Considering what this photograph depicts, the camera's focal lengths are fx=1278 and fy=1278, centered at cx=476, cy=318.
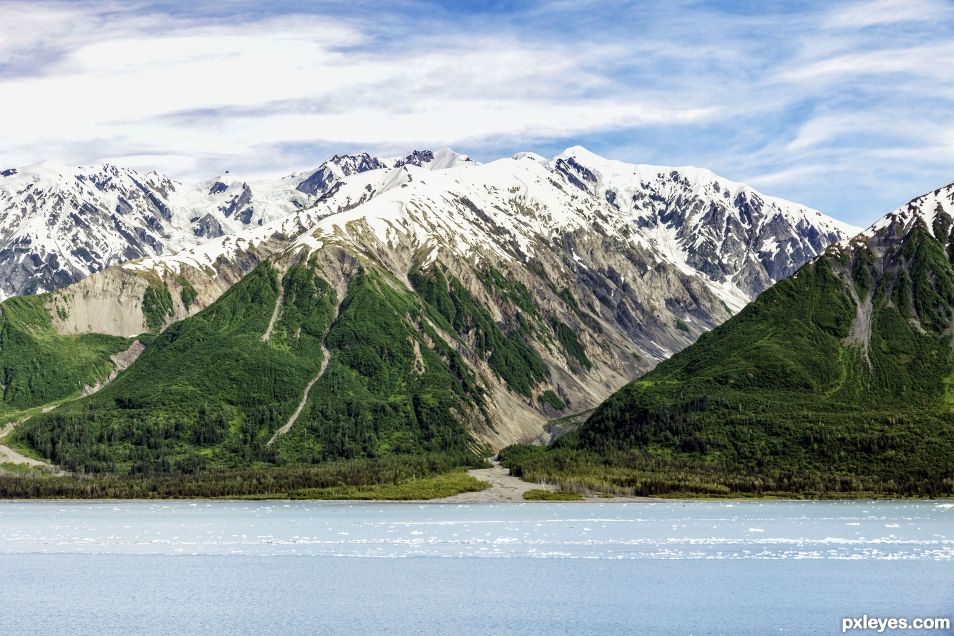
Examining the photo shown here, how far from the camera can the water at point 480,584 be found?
112750 mm

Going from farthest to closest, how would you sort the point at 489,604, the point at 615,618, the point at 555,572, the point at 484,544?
the point at 484,544 < the point at 555,572 < the point at 489,604 < the point at 615,618

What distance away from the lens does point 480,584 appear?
449 feet

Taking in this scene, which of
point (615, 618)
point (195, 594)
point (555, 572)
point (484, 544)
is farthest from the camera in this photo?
point (484, 544)

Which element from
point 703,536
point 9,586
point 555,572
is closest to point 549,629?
point 555,572

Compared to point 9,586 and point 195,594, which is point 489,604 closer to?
point 195,594

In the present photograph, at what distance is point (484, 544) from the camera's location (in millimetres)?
183875

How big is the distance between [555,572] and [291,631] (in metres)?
44.2

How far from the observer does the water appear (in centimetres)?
11275

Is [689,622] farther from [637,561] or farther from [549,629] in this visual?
[637,561]

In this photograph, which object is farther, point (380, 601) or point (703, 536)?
point (703, 536)

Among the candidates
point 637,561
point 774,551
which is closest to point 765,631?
point 637,561

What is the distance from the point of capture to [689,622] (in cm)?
11044

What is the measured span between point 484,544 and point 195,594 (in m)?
60.2

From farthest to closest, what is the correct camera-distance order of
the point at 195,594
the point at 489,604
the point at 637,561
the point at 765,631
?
1. the point at 637,561
2. the point at 195,594
3. the point at 489,604
4. the point at 765,631
